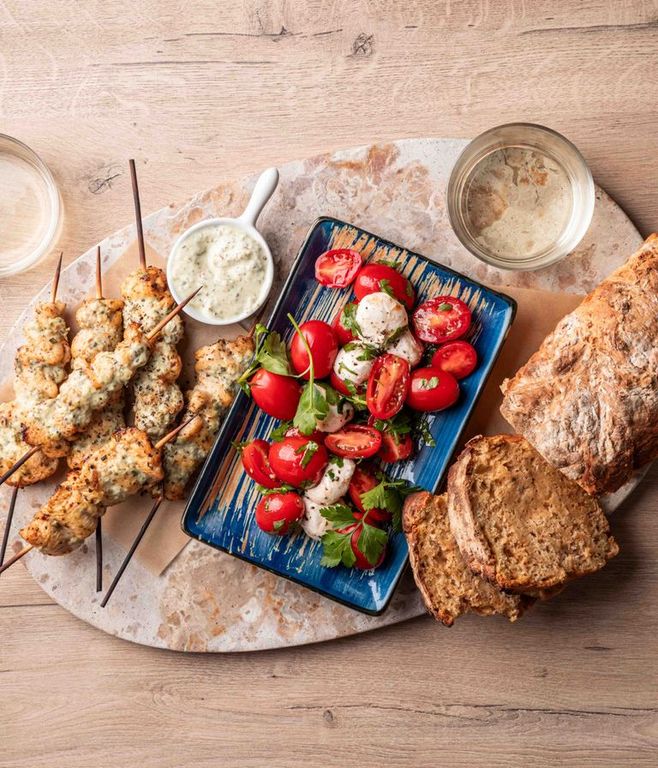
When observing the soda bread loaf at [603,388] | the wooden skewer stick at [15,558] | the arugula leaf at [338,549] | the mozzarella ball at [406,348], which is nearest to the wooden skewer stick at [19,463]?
the wooden skewer stick at [15,558]

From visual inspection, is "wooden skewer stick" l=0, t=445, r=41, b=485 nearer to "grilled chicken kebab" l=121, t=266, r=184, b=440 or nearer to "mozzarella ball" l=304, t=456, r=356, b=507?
"grilled chicken kebab" l=121, t=266, r=184, b=440

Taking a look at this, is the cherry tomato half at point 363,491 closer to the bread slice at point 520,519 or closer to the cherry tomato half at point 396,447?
the cherry tomato half at point 396,447

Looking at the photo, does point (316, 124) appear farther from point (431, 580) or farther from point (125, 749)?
point (125, 749)

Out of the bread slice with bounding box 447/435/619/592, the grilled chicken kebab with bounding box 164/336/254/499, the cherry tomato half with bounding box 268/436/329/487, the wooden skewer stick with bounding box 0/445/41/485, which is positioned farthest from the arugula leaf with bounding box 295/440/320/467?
the wooden skewer stick with bounding box 0/445/41/485

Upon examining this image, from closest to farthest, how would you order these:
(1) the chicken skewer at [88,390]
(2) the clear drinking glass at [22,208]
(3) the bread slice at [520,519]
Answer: (3) the bread slice at [520,519] → (1) the chicken skewer at [88,390] → (2) the clear drinking glass at [22,208]

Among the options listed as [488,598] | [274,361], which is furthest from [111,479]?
[488,598]

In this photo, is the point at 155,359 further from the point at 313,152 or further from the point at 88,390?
the point at 313,152

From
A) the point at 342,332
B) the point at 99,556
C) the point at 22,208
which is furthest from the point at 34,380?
the point at 342,332
